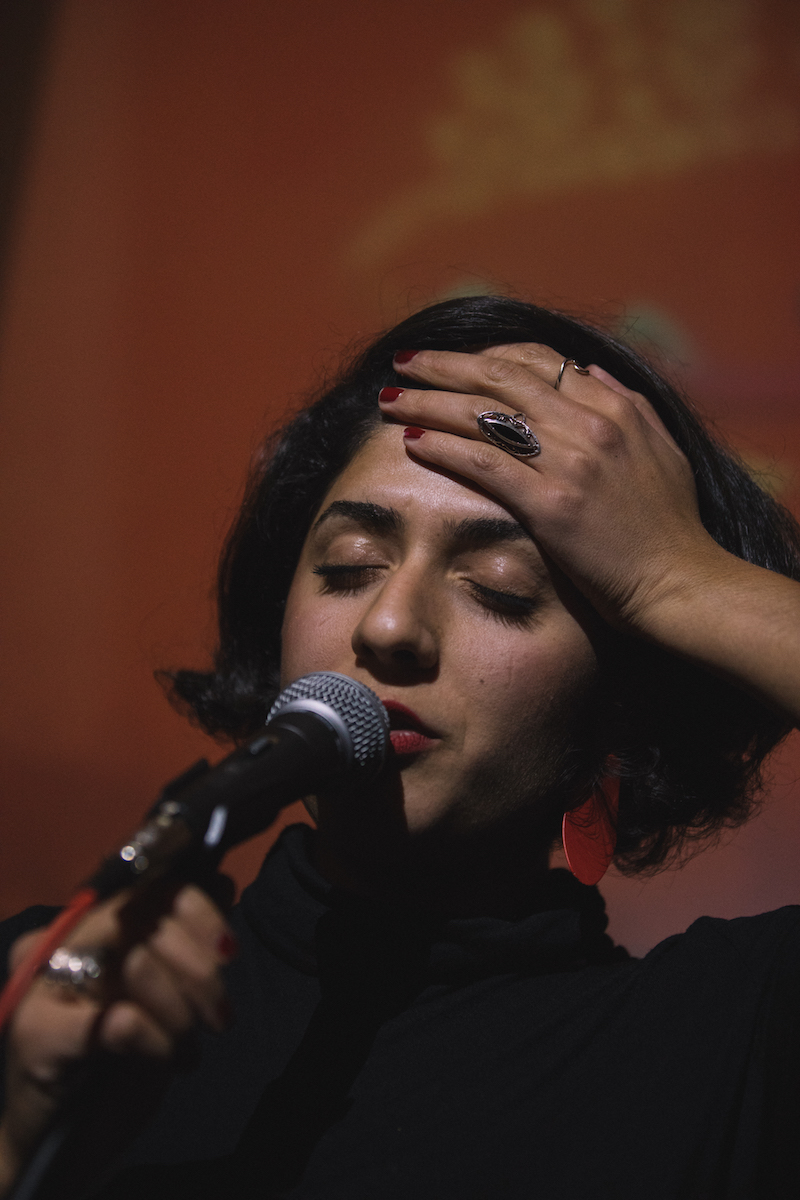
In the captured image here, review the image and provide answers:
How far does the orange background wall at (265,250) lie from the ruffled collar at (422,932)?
739 mm

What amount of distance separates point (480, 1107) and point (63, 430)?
1.74 metres

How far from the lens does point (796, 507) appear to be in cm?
188

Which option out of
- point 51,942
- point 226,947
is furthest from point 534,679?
point 51,942

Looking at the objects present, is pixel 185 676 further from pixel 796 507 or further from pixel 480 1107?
pixel 796 507

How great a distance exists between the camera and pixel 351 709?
85 cm

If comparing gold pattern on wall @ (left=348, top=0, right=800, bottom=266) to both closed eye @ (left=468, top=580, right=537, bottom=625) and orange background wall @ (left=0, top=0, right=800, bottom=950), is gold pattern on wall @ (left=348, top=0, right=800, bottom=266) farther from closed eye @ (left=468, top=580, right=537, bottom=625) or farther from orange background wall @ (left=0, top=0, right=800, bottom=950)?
closed eye @ (left=468, top=580, right=537, bottom=625)

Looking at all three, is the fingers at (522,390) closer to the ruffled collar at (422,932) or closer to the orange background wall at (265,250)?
the ruffled collar at (422,932)

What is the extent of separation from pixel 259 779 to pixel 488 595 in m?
0.51

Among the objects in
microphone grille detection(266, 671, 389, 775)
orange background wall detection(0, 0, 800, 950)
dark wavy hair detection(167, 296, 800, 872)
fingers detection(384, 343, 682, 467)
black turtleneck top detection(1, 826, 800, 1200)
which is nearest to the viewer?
microphone grille detection(266, 671, 389, 775)

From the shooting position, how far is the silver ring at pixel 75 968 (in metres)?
0.62

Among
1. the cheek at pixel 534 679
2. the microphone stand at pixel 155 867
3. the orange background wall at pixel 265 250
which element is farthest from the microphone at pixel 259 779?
the orange background wall at pixel 265 250

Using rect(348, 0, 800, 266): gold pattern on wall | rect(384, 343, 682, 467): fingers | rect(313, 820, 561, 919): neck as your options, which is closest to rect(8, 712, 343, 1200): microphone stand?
rect(313, 820, 561, 919): neck

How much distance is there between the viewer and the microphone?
24.1 inches

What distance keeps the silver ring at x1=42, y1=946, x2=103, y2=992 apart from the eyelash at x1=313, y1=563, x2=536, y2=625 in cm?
62
